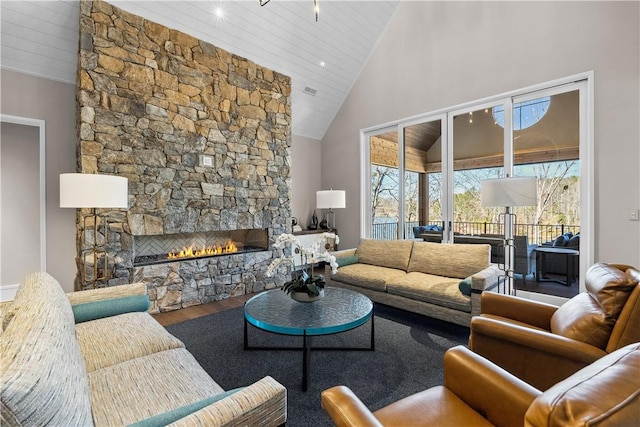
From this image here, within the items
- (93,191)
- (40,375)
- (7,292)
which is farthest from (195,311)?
(40,375)

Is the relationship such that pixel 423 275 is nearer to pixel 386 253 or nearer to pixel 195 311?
pixel 386 253

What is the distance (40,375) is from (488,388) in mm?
1406

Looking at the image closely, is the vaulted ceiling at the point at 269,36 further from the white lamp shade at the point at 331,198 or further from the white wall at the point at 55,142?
the white lamp shade at the point at 331,198

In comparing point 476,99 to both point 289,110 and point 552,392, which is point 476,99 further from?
point 552,392

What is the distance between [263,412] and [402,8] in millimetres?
5738

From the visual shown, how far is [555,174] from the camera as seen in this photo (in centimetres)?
360

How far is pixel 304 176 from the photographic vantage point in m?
6.16

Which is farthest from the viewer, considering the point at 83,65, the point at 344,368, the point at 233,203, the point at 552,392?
the point at 233,203

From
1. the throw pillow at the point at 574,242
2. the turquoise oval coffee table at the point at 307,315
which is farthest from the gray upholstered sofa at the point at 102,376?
the throw pillow at the point at 574,242

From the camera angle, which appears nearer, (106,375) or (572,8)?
(106,375)

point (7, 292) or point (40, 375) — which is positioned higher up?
point (40, 375)

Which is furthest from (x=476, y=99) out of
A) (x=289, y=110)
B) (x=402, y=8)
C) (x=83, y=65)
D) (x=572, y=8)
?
(x=83, y=65)

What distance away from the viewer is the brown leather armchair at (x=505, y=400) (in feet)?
2.12

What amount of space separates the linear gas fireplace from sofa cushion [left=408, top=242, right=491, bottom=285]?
2376 mm
